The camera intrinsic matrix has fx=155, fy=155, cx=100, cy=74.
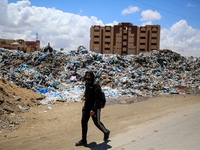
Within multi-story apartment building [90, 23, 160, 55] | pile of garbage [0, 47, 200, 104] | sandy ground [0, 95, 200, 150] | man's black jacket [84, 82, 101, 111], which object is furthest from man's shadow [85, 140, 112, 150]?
multi-story apartment building [90, 23, 160, 55]

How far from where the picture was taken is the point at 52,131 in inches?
168

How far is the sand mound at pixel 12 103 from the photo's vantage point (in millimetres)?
4887

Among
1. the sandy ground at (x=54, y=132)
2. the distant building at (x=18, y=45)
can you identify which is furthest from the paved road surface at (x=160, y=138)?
the distant building at (x=18, y=45)

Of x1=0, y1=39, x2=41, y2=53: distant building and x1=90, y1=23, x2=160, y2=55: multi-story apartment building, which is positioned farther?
x1=90, y1=23, x2=160, y2=55: multi-story apartment building

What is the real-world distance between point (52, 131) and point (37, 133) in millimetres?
382

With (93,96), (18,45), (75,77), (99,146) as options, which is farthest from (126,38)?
(99,146)

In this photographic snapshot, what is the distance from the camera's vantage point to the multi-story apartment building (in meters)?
38.2

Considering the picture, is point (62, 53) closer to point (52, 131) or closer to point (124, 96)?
point (124, 96)

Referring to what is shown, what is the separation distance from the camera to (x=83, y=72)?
41.5ft

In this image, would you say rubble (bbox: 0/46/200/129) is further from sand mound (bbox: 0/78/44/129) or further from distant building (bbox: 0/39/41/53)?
distant building (bbox: 0/39/41/53)

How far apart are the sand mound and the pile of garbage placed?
784 mm

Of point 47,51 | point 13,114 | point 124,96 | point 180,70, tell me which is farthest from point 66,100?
point 180,70

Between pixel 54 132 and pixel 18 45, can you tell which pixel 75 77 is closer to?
pixel 54 132

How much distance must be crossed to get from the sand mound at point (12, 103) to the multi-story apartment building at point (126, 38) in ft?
107
